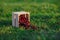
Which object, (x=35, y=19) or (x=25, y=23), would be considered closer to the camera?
(x=25, y=23)

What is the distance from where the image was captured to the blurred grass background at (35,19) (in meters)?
7.18

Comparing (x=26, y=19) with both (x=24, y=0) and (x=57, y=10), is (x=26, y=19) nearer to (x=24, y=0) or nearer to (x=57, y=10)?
(x=57, y=10)

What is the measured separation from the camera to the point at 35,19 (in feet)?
29.9

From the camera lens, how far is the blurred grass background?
7180 mm

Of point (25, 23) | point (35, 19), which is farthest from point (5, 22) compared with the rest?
point (35, 19)

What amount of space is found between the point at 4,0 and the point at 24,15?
3732 millimetres

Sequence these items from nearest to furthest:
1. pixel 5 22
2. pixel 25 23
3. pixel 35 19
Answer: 1. pixel 25 23
2. pixel 5 22
3. pixel 35 19

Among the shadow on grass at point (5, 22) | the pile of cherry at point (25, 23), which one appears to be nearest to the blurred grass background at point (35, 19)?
the shadow on grass at point (5, 22)

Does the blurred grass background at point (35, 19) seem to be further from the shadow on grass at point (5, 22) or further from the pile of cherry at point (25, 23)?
the pile of cherry at point (25, 23)

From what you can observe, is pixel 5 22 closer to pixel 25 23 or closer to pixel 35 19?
pixel 25 23

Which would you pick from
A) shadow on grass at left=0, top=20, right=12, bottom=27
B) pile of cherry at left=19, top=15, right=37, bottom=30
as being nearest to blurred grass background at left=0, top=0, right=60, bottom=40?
shadow on grass at left=0, top=20, right=12, bottom=27

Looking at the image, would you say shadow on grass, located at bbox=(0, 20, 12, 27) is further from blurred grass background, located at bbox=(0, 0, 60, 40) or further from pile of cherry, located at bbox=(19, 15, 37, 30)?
pile of cherry, located at bbox=(19, 15, 37, 30)

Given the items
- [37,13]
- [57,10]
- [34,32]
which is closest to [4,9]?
[37,13]

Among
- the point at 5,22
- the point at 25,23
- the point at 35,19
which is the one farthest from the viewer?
the point at 35,19
